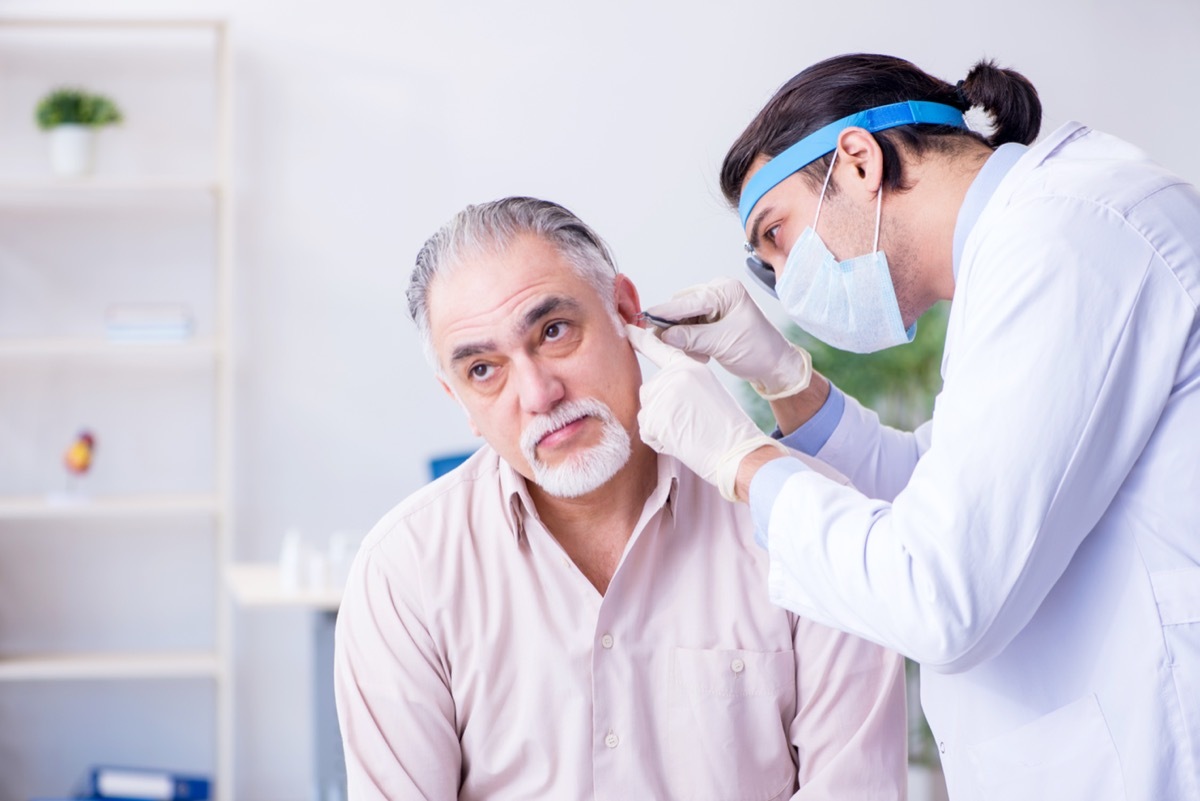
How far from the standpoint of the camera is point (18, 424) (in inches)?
156

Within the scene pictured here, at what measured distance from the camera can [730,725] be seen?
1443 mm

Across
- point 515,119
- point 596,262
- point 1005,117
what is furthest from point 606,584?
point 515,119

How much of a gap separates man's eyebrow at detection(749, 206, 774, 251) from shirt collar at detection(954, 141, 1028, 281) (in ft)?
0.87

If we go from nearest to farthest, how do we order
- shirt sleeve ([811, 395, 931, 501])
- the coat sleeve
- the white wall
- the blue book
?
the coat sleeve → shirt sleeve ([811, 395, 931, 501]) → the blue book → the white wall

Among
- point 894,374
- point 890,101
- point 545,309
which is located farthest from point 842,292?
point 894,374

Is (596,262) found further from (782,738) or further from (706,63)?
(706,63)

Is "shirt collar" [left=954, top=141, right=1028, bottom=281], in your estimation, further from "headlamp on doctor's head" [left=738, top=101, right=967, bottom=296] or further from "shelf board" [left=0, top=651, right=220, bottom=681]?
"shelf board" [left=0, top=651, right=220, bottom=681]

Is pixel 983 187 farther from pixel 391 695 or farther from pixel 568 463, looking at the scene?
pixel 391 695

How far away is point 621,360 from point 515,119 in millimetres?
2720

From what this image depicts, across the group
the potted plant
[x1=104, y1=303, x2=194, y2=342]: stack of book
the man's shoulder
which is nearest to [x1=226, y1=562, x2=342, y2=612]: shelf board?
[x1=104, y1=303, x2=194, y2=342]: stack of book

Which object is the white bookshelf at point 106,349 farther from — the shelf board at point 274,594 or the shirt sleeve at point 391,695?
the shirt sleeve at point 391,695

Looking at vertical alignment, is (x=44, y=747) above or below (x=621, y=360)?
below

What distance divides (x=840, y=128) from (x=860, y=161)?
5cm

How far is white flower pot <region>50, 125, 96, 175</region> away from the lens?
3750 millimetres
